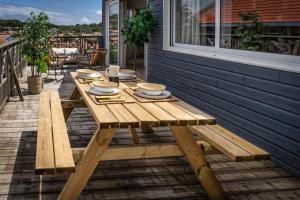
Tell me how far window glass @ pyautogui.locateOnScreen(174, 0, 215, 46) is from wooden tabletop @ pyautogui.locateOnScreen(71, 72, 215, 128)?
7.48 feet

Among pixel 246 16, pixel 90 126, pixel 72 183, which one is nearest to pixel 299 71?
pixel 246 16

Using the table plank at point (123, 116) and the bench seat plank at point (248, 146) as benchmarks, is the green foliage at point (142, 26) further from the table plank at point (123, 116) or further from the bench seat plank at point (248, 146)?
the table plank at point (123, 116)

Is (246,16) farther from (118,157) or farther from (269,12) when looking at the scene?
(118,157)

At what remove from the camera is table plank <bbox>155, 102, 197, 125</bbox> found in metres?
2.37

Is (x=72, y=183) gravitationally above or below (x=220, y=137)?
below

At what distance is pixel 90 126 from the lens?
190 inches

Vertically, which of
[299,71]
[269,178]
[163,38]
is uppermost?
[163,38]

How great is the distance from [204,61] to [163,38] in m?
1.81

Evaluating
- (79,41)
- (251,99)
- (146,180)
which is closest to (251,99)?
(251,99)

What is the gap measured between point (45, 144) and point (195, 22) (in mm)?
3541

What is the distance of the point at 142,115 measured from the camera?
7.95 ft

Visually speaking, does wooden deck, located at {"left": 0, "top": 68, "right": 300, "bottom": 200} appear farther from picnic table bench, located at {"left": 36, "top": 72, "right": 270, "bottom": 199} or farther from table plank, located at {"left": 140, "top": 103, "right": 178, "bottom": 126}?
table plank, located at {"left": 140, "top": 103, "right": 178, "bottom": 126}

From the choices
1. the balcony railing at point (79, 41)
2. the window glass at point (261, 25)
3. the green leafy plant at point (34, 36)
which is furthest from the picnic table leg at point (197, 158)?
the balcony railing at point (79, 41)

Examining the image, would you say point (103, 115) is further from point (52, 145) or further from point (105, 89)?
point (105, 89)
